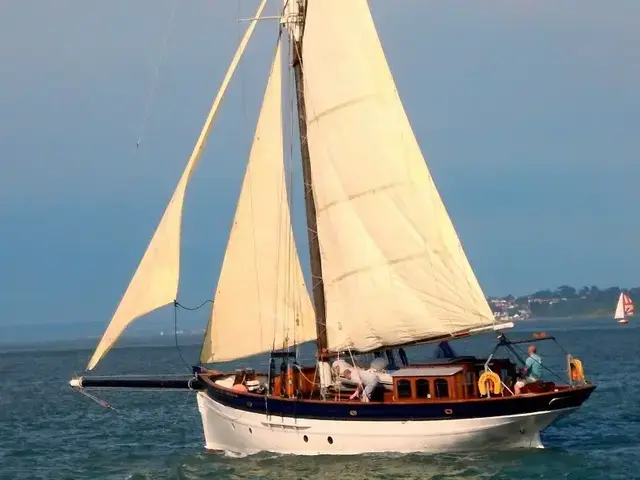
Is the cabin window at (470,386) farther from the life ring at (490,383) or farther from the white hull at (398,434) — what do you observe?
the white hull at (398,434)

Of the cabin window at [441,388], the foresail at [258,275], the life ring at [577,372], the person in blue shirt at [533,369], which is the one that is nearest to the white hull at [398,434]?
the cabin window at [441,388]

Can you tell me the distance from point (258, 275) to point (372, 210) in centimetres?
425

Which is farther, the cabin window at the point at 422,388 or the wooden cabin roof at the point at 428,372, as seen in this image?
the cabin window at the point at 422,388

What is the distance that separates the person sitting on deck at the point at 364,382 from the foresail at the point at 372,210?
134cm

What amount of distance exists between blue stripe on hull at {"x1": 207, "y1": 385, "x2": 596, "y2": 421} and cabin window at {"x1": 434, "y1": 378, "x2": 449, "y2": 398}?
0.45m

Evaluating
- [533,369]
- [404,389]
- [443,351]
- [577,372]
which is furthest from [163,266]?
[577,372]

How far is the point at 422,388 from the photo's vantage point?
31.6 metres

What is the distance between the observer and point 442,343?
35.3 m

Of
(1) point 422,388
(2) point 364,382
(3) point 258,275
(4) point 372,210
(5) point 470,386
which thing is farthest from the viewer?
(3) point 258,275

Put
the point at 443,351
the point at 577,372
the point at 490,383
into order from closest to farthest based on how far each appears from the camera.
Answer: the point at 490,383 → the point at 577,372 → the point at 443,351

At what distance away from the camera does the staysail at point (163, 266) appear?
34.1 m

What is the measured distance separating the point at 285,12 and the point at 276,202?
5.73m

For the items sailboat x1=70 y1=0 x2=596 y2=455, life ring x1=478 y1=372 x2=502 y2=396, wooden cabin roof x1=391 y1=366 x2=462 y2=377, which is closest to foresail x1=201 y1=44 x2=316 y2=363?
sailboat x1=70 y1=0 x2=596 y2=455

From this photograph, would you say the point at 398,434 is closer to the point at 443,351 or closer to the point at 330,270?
the point at 443,351
